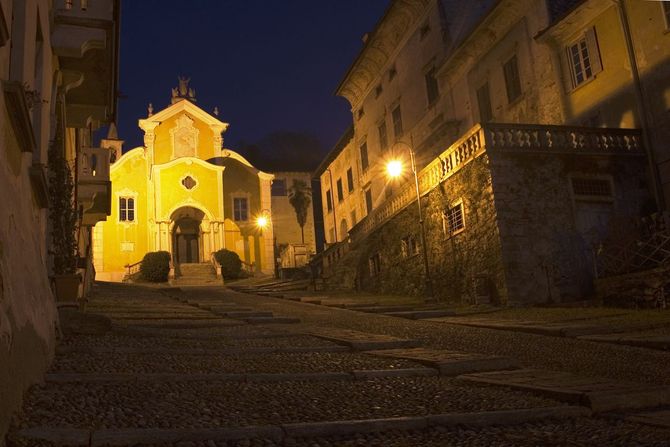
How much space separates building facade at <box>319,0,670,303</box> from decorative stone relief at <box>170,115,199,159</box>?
2036 cm

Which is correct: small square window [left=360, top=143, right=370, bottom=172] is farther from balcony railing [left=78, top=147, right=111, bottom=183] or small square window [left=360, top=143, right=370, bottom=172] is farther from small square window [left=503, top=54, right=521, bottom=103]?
balcony railing [left=78, top=147, right=111, bottom=183]

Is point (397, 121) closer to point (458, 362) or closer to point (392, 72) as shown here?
point (392, 72)

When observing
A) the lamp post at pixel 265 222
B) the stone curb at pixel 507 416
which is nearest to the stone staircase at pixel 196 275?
the lamp post at pixel 265 222

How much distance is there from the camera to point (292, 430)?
365 centimetres

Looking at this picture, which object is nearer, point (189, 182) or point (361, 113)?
point (361, 113)

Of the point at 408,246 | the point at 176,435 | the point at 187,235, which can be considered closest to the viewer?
the point at 176,435

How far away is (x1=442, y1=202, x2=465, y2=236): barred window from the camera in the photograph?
1792cm

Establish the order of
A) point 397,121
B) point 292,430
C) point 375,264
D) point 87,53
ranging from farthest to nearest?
point 397,121, point 375,264, point 87,53, point 292,430

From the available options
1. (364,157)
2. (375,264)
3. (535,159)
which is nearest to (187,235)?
(364,157)

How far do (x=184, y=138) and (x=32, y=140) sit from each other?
119 feet

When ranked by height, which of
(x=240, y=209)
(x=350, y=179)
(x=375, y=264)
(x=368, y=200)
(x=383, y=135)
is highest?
(x=383, y=135)

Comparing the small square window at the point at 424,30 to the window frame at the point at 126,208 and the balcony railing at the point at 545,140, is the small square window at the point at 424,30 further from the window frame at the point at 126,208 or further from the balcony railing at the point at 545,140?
the window frame at the point at 126,208

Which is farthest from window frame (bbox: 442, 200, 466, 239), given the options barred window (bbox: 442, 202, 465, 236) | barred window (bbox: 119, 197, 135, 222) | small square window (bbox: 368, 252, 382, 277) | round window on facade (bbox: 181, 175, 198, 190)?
barred window (bbox: 119, 197, 135, 222)

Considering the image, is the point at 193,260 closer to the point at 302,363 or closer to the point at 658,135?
the point at 658,135
